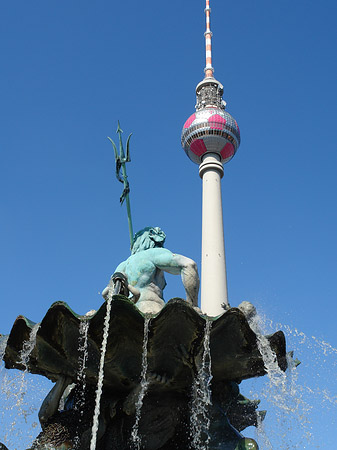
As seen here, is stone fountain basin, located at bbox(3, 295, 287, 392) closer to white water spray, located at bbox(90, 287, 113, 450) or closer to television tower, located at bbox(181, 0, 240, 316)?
white water spray, located at bbox(90, 287, 113, 450)

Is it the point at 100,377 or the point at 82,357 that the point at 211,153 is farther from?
the point at 100,377

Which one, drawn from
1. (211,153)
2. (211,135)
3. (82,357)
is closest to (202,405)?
(82,357)

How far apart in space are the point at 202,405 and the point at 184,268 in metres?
1.80

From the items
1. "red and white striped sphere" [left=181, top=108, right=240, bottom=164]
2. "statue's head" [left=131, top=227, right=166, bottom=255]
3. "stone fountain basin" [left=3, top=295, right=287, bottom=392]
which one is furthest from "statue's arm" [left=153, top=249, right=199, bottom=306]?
"red and white striped sphere" [left=181, top=108, right=240, bottom=164]

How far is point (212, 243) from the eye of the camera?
28828 mm

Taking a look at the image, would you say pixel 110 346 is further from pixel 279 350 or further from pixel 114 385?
pixel 279 350

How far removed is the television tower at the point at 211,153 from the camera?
27609 millimetres

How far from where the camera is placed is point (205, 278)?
90.3 ft

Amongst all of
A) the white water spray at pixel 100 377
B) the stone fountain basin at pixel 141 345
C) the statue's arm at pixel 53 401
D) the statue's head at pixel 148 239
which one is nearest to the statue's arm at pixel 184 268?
the statue's head at pixel 148 239

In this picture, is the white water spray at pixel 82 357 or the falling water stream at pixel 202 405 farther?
the falling water stream at pixel 202 405

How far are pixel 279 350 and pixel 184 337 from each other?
1.18 m

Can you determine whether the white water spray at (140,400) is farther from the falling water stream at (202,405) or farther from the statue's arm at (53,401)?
the statue's arm at (53,401)

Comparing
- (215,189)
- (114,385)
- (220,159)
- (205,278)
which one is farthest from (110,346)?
(220,159)

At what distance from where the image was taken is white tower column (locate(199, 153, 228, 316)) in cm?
2706
